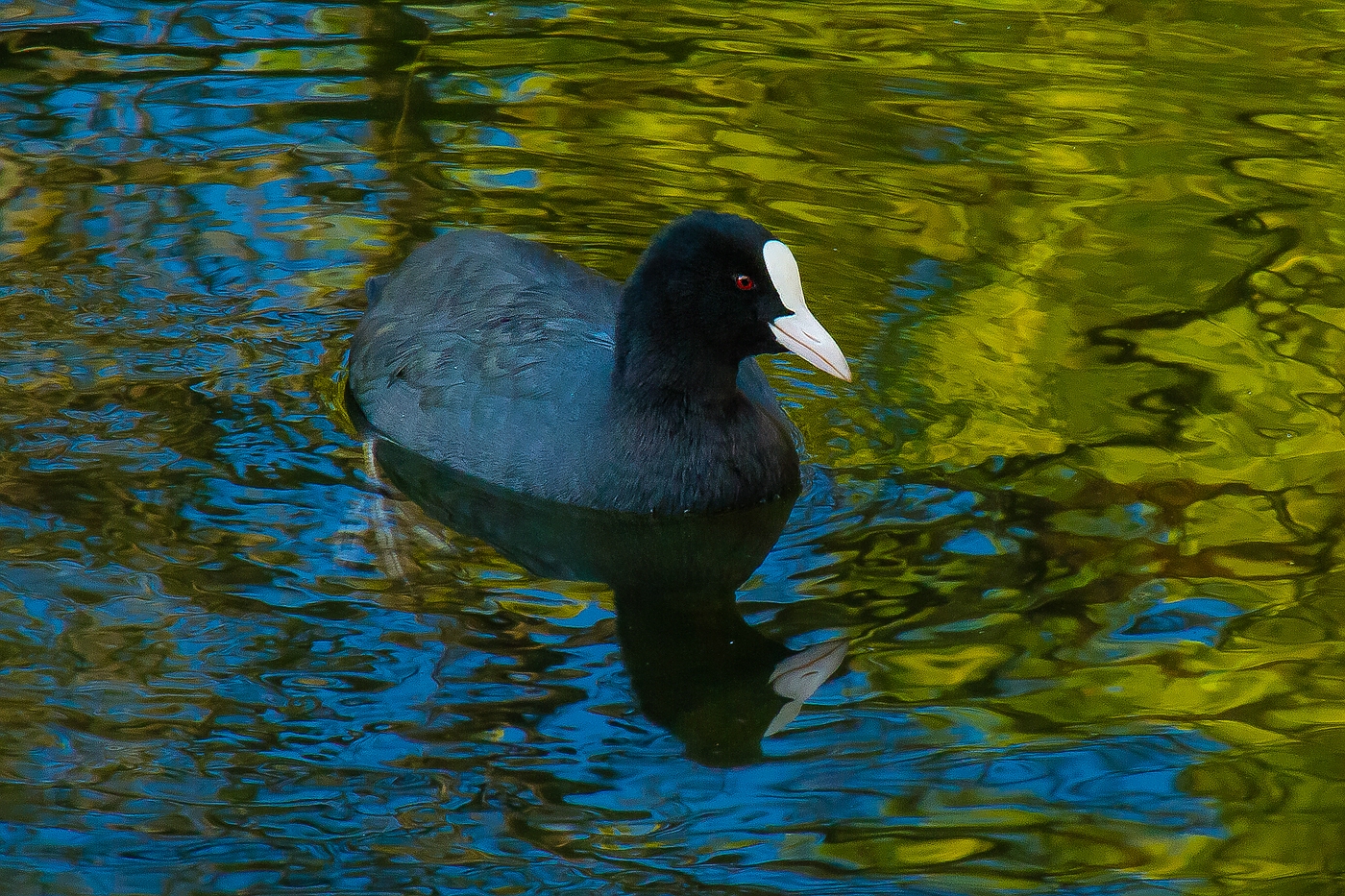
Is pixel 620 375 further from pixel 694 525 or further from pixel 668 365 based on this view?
pixel 694 525

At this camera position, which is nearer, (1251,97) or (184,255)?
(184,255)

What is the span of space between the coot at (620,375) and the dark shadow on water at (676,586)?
0.05 metres

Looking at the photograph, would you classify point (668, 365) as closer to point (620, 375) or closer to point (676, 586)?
point (620, 375)

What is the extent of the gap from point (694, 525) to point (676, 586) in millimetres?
310

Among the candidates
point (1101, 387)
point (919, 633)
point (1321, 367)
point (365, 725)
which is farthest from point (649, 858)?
point (1321, 367)

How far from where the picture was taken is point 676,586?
424 cm

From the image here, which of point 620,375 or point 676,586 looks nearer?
point 676,586

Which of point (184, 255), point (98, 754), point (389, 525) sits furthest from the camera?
point (184, 255)

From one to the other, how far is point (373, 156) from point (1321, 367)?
11.7ft

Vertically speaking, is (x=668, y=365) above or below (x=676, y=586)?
above

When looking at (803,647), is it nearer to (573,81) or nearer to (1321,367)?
(1321,367)

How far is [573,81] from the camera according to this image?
288 inches

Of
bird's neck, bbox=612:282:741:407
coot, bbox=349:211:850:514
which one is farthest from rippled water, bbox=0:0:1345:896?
bird's neck, bbox=612:282:741:407

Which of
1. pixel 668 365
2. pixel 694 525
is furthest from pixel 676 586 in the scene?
pixel 668 365
